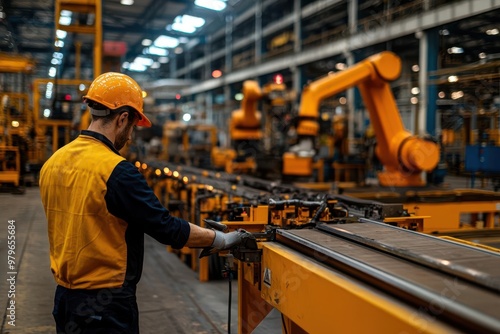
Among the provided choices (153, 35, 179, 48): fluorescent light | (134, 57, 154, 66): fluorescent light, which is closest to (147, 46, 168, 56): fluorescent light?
(153, 35, 179, 48): fluorescent light

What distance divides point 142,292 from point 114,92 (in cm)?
324

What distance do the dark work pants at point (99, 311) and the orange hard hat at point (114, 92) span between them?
78 cm

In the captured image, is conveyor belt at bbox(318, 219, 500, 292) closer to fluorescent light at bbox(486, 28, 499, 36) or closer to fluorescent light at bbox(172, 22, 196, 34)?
fluorescent light at bbox(486, 28, 499, 36)

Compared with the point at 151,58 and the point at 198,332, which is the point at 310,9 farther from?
the point at 198,332

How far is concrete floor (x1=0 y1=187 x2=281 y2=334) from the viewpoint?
3844 millimetres

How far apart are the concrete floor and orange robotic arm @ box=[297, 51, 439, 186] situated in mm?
3115

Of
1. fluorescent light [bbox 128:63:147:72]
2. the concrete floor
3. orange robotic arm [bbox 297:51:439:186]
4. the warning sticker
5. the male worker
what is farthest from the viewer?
fluorescent light [bbox 128:63:147:72]

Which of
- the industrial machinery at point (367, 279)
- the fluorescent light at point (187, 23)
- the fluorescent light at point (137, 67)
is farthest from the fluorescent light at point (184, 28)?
the industrial machinery at point (367, 279)

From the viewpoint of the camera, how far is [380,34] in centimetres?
1448

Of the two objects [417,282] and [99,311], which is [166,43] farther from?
[417,282]

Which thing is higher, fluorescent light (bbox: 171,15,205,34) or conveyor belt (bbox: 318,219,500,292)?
fluorescent light (bbox: 171,15,205,34)

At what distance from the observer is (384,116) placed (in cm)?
722

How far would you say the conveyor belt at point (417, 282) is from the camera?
1.27m

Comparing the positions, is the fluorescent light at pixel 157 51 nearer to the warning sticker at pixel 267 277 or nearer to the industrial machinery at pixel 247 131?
the industrial machinery at pixel 247 131
